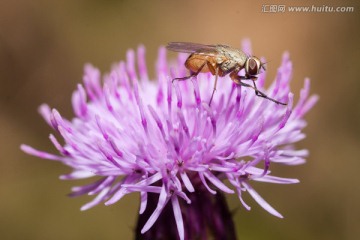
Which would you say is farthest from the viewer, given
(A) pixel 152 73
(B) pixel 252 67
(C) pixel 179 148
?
(A) pixel 152 73

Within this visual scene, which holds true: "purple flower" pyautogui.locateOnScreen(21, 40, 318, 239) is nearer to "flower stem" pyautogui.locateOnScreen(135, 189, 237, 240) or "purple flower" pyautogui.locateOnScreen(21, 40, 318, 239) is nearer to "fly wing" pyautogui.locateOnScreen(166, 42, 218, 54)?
"flower stem" pyautogui.locateOnScreen(135, 189, 237, 240)

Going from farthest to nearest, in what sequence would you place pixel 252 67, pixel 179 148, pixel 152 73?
pixel 152 73 < pixel 252 67 < pixel 179 148

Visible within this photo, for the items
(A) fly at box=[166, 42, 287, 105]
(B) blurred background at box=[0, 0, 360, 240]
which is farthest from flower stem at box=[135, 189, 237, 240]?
(B) blurred background at box=[0, 0, 360, 240]

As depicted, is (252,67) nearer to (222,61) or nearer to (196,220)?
(222,61)

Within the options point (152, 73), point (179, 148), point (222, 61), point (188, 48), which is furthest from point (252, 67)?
point (152, 73)

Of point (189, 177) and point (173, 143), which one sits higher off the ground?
point (173, 143)

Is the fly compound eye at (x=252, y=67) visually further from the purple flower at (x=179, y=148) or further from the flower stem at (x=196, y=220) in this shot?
the flower stem at (x=196, y=220)

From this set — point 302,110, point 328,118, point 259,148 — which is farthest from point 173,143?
point 328,118

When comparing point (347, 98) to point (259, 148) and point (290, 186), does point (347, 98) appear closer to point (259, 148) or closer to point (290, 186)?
point (290, 186)
